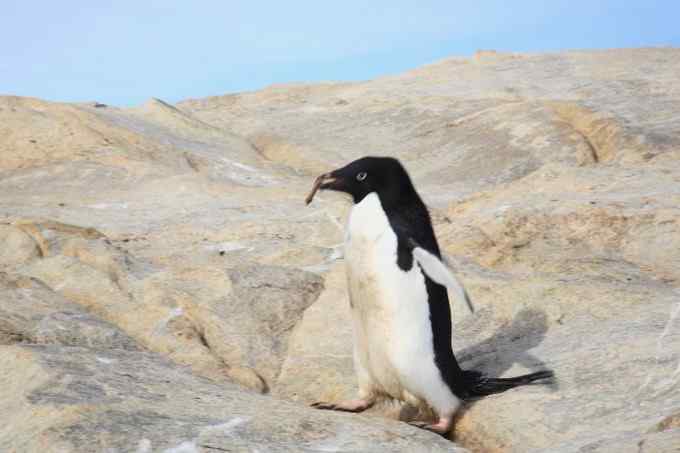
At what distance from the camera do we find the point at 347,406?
5.77 meters

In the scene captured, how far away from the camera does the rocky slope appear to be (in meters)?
5.08

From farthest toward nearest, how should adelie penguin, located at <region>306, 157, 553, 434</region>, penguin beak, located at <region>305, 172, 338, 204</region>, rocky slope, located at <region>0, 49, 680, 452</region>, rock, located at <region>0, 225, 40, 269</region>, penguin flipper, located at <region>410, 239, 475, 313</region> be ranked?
rock, located at <region>0, 225, 40, 269</region> < penguin beak, located at <region>305, 172, 338, 204</region> < adelie penguin, located at <region>306, 157, 553, 434</region> < penguin flipper, located at <region>410, 239, 475, 313</region> < rocky slope, located at <region>0, 49, 680, 452</region>

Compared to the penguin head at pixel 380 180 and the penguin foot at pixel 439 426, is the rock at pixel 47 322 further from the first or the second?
the penguin foot at pixel 439 426

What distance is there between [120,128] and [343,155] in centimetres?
358

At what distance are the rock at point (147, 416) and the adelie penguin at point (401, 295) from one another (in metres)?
0.38

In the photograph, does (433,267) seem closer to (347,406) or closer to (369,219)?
(369,219)

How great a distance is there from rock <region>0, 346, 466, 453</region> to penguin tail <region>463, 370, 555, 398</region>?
1.98 feet

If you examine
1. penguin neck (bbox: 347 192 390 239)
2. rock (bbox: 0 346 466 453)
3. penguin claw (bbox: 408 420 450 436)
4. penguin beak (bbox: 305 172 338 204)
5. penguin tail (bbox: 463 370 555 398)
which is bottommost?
penguin claw (bbox: 408 420 450 436)

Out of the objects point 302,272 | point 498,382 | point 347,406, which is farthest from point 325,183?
point 302,272

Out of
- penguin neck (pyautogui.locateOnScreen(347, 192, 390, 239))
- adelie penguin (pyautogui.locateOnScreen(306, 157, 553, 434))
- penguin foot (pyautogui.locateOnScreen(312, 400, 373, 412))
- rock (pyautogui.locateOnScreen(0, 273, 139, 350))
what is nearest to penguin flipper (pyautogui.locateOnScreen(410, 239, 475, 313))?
adelie penguin (pyautogui.locateOnScreen(306, 157, 553, 434))

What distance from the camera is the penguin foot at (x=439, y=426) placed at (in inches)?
217

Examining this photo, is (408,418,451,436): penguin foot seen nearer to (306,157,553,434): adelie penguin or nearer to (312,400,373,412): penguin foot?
(306,157,553,434): adelie penguin

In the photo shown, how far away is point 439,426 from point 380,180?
1375 mm

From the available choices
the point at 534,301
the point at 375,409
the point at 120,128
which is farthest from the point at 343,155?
the point at 375,409
